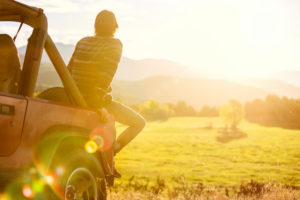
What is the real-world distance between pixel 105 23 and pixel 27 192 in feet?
8.39

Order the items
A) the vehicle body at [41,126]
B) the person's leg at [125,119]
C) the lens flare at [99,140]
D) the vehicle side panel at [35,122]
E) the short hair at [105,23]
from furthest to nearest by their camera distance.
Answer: the person's leg at [125,119] → the short hair at [105,23] → the lens flare at [99,140] → the vehicle side panel at [35,122] → the vehicle body at [41,126]

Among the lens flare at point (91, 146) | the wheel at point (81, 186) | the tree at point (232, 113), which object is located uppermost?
the lens flare at point (91, 146)

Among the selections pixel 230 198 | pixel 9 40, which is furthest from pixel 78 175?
pixel 230 198

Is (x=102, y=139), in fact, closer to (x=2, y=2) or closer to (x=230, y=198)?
(x=2, y=2)

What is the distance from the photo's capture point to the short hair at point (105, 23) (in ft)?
14.7

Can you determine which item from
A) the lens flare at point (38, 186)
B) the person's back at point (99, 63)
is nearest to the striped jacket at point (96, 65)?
the person's back at point (99, 63)

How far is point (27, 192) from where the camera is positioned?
8.63ft

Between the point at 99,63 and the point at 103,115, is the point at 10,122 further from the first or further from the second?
the point at 99,63

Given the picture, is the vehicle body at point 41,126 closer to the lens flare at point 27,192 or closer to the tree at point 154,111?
the lens flare at point 27,192

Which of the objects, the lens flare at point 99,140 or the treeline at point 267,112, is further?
the treeline at point 267,112

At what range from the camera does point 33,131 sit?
272 cm

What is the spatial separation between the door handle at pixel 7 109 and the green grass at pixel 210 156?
41.5 metres

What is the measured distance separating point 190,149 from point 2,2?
264ft

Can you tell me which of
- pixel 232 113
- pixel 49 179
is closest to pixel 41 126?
pixel 49 179
